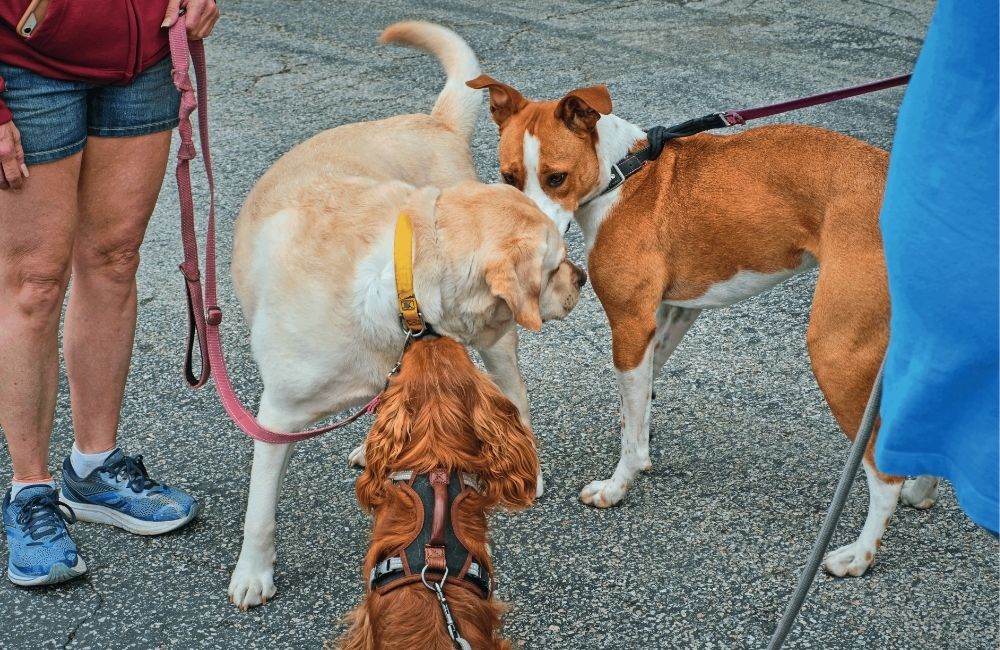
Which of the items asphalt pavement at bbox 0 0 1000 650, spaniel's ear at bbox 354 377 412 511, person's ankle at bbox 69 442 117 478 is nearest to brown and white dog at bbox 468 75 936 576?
asphalt pavement at bbox 0 0 1000 650

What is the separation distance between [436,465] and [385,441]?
12 cm

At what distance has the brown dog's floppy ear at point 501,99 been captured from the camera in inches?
133

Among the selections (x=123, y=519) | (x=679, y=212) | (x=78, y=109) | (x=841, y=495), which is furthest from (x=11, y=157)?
(x=841, y=495)

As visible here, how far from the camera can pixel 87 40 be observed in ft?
8.67

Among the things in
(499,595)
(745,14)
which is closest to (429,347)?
(499,595)

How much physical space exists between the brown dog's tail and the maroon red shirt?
1175mm

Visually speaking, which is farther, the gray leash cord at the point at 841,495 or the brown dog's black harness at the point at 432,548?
the brown dog's black harness at the point at 432,548

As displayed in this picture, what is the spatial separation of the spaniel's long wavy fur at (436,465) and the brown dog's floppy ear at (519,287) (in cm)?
34

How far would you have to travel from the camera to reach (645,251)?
10.9 ft

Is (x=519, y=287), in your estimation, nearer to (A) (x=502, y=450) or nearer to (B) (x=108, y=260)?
(A) (x=502, y=450)

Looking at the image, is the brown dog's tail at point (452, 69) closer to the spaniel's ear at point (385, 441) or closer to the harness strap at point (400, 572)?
the spaniel's ear at point (385, 441)

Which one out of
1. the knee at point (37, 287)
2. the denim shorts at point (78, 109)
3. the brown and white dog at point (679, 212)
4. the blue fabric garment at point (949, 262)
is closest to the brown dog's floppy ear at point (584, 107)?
the brown and white dog at point (679, 212)

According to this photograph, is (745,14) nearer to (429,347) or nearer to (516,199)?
(516,199)

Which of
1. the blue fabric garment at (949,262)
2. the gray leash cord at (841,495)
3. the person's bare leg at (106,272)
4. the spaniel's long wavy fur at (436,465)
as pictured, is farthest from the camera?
the person's bare leg at (106,272)
